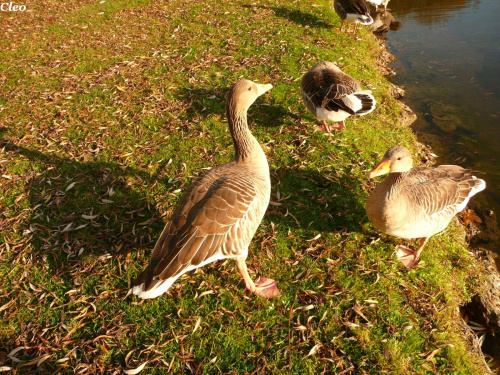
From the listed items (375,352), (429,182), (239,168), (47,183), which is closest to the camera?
(375,352)

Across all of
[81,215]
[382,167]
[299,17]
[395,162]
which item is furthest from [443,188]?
[299,17]

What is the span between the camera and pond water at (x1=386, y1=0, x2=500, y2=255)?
6.91 m

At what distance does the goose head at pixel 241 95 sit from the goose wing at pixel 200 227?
1.03m

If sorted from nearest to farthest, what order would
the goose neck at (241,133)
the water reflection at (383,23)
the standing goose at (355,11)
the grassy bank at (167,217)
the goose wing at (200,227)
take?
the goose wing at (200,227)
the grassy bank at (167,217)
the goose neck at (241,133)
the standing goose at (355,11)
the water reflection at (383,23)

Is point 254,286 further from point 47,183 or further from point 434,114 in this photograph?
point 434,114

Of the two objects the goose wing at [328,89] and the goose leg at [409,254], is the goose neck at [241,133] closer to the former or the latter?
the goose wing at [328,89]

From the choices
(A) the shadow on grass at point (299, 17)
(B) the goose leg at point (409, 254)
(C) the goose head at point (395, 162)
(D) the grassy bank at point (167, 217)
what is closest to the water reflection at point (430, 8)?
(A) the shadow on grass at point (299, 17)

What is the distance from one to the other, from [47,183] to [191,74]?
429 cm

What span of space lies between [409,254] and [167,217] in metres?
3.53

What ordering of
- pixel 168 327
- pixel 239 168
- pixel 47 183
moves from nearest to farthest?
1. pixel 168 327
2. pixel 239 168
3. pixel 47 183

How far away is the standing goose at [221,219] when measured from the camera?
3205 millimetres

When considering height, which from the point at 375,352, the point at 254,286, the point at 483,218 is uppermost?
the point at 254,286

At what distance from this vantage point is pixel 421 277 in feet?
13.3

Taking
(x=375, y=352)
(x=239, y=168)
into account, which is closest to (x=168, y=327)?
(x=239, y=168)
